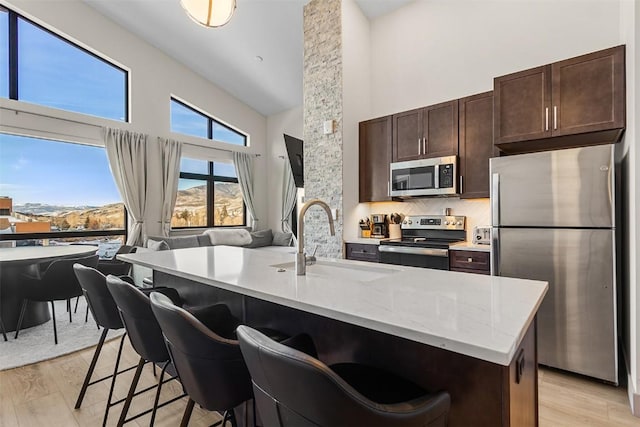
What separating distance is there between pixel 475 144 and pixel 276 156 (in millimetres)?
4845

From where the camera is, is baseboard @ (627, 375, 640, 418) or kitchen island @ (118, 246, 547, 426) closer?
kitchen island @ (118, 246, 547, 426)

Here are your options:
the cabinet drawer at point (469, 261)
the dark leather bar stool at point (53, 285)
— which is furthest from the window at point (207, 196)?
the cabinet drawer at point (469, 261)

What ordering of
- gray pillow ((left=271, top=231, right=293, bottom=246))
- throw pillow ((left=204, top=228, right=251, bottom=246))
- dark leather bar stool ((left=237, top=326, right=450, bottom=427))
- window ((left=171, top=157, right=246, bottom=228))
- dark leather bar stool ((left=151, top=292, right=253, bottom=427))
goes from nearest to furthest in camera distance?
dark leather bar stool ((left=237, top=326, right=450, bottom=427)), dark leather bar stool ((left=151, top=292, right=253, bottom=427)), throw pillow ((left=204, top=228, right=251, bottom=246)), window ((left=171, top=157, right=246, bottom=228)), gray pillow ((left=271, top=231, right=293, bottom=246))

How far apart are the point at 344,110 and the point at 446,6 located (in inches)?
65.1

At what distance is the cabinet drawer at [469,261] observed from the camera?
2.92 metres

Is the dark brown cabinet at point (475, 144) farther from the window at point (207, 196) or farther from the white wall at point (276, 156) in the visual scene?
the window at point (207, 196)

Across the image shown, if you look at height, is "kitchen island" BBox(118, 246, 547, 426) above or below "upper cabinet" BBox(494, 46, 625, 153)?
below

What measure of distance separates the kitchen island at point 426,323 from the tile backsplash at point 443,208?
218 centimetres

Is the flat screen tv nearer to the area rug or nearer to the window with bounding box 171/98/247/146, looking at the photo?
the window with bounding box 171/98/247/146

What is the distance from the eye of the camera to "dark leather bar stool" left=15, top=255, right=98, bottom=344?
3193 millimetres

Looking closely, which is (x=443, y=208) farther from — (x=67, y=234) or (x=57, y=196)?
(x=57, y=196)

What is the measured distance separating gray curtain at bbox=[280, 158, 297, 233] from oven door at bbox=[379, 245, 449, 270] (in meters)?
3.72

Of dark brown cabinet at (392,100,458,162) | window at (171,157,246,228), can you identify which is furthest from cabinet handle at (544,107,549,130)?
window at (171,157,246,228)

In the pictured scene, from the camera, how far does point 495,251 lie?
2.75m
